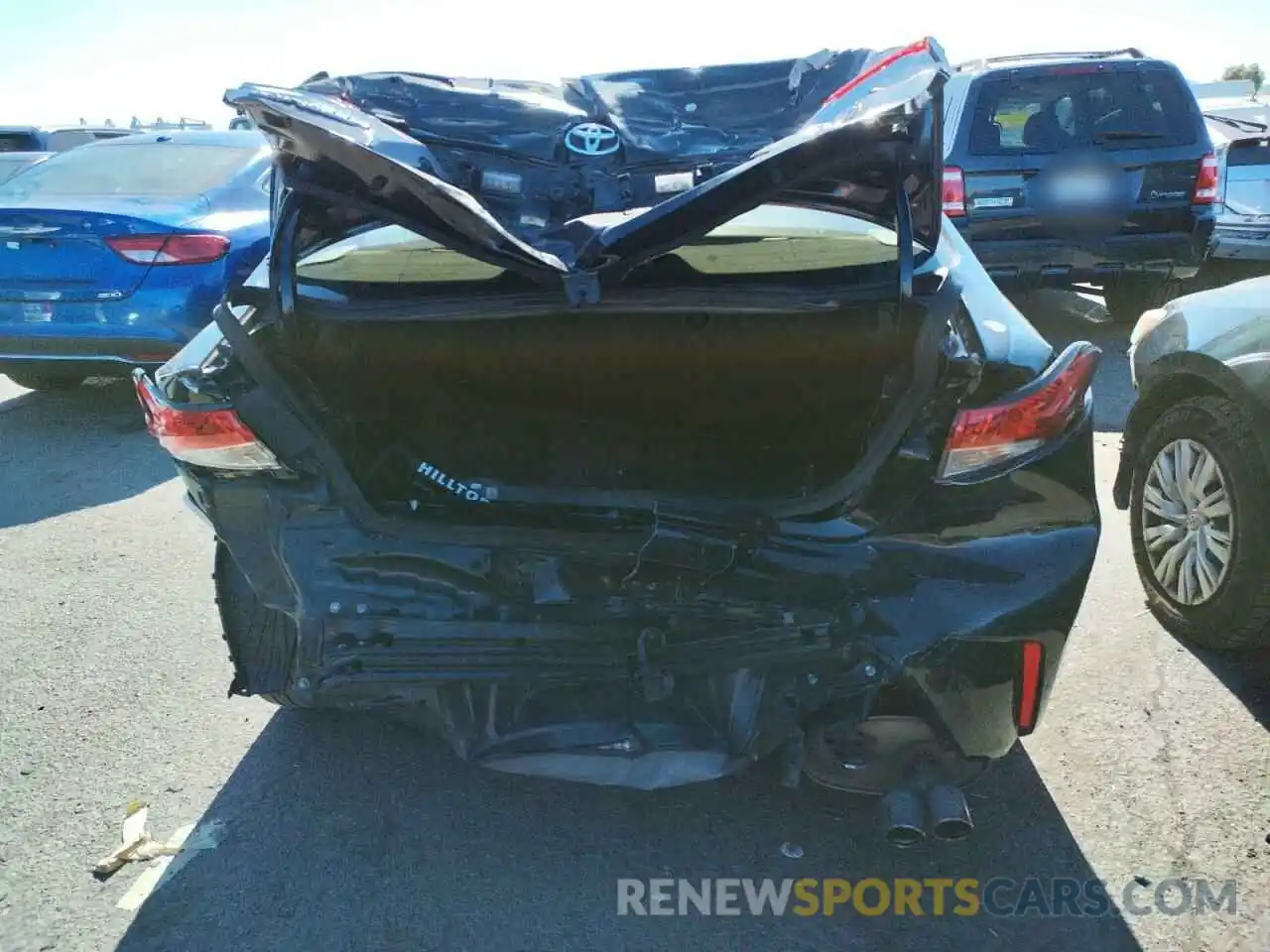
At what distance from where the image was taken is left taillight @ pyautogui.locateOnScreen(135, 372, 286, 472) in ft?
8.12

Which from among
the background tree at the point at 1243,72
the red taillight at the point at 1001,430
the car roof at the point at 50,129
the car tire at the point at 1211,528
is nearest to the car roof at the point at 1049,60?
the car tire at the point at 1211,528

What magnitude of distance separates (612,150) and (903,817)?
1895 mm

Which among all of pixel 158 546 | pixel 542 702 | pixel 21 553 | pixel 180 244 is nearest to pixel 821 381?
pixel 542 702

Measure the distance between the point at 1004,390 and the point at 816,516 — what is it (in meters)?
0.50

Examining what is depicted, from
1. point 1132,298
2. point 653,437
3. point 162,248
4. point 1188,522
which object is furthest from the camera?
point 1132,298

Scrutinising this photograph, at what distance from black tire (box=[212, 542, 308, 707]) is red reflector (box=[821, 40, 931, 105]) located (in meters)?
1.97

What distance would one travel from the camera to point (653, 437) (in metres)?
2.89

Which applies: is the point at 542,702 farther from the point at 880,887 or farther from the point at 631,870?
the point at 880,887

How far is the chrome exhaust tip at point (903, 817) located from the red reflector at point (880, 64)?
5.72 ft

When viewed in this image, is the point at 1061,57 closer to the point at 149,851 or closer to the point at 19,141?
the point at 149,851

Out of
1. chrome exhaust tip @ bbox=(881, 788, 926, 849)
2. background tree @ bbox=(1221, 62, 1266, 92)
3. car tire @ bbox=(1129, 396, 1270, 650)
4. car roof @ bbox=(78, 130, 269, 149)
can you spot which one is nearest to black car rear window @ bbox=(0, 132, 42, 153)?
car roof @ bbox=(78, 130, 269, 149)

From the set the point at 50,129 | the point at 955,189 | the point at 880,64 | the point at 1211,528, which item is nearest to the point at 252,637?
the point at 880,64

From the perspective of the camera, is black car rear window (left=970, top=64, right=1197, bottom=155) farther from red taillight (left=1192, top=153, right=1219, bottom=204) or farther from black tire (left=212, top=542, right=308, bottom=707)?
black tire (left=212, top=542, right=308, bottom=707)

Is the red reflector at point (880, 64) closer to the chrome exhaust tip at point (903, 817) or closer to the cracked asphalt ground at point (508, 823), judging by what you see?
the chrome exhaust tip at point (903, 817)
